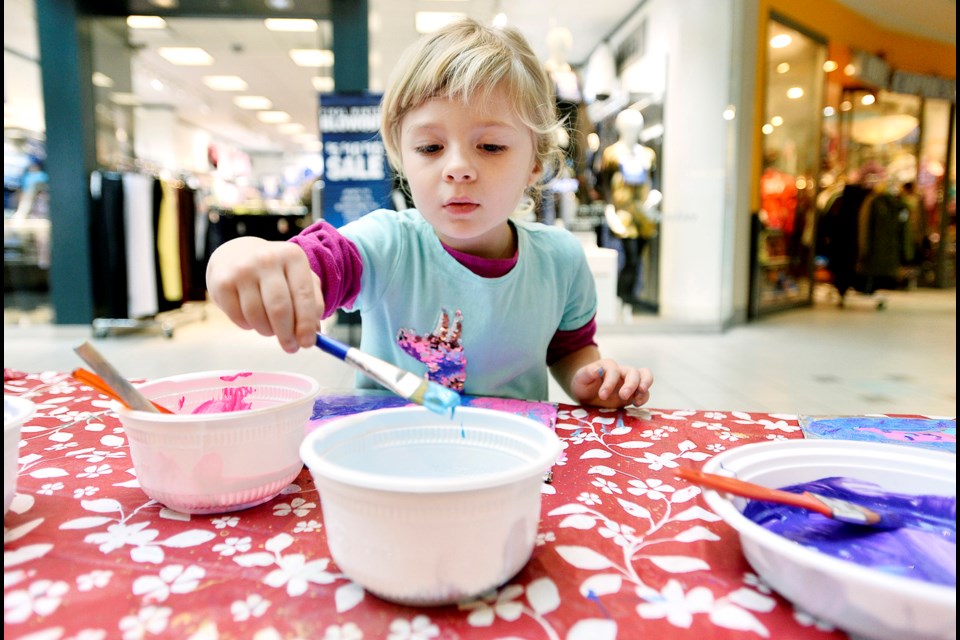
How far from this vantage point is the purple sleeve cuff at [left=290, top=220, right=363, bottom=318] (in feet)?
2.79

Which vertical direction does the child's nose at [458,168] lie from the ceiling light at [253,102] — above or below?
below

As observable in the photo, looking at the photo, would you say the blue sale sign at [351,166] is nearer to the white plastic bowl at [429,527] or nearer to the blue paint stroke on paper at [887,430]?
the blue paint stroke on paper at [887,430]

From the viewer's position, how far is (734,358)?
4.32 m

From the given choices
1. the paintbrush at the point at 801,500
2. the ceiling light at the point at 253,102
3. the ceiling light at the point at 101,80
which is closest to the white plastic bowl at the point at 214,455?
the paintbrush at the point at 801,500

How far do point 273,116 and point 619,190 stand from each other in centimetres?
963

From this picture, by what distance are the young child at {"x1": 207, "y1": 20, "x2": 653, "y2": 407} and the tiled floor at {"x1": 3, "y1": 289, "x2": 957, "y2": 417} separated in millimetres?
1431

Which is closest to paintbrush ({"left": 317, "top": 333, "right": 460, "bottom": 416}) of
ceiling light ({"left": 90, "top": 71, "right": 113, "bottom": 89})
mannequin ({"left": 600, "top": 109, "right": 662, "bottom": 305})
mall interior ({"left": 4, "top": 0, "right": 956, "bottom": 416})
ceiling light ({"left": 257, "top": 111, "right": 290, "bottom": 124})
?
mall interior ({"left": 4, "top": 0, "right": 956, "bottom": 416})

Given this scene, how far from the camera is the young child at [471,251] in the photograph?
2.93ft

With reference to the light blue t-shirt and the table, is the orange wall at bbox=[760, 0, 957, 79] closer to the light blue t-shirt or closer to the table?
the light blue t-shirt

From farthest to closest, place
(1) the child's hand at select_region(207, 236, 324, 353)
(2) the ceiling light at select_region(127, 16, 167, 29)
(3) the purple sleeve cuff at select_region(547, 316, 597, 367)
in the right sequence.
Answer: (2) the ceiling light at select_region(127, 16, 167, 29)
(3) the purple sleeve cuff at select_region(547, 316, 597, 367)
(1) the child's hand at select_region(207, 236, 324, 353)

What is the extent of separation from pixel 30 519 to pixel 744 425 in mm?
815

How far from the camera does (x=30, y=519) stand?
54cm

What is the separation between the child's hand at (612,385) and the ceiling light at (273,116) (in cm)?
1284

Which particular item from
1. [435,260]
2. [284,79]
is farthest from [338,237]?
A: [284,79]
